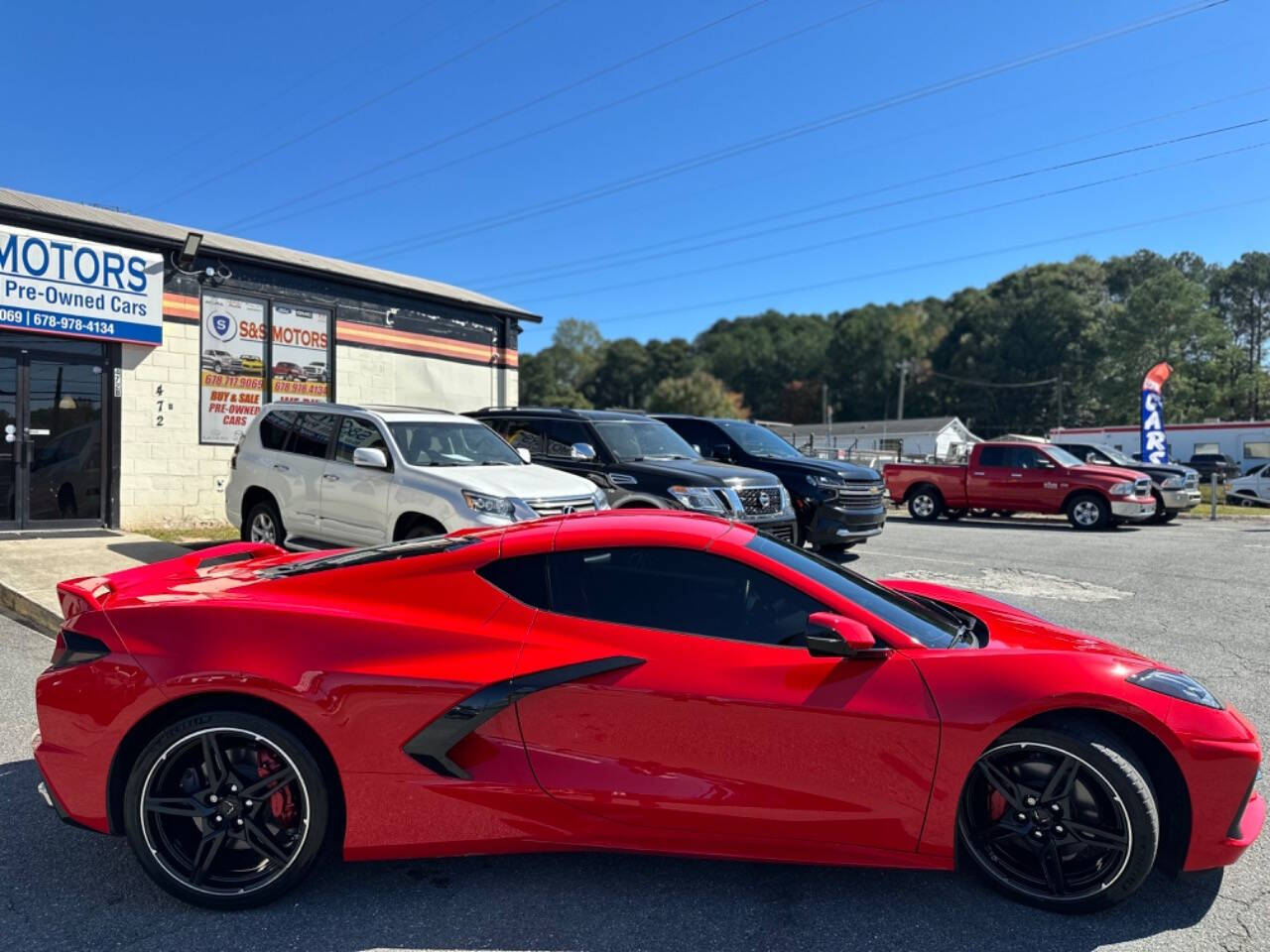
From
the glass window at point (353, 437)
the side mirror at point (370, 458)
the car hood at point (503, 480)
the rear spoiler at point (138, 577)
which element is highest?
the glass window at point (353, 437)

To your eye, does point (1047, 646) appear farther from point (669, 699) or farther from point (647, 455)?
point (647, 455)

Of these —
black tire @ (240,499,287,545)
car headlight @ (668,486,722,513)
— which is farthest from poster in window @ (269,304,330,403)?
car headlight @ (668,486,722,513)

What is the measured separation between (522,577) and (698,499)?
601cm

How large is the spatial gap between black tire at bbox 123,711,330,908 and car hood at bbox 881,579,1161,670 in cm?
248

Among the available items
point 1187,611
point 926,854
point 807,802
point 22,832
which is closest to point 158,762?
point 22,832

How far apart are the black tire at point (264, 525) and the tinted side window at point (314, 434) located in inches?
29.3

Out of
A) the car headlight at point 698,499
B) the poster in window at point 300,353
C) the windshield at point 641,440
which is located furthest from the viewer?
the poster in window at point 300,353

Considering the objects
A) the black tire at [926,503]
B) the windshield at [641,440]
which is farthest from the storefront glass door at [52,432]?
the black tire at [926,503]

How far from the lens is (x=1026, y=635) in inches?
129

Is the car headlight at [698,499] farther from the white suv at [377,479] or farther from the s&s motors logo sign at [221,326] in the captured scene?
the s&s motors logo sign at [221,326]

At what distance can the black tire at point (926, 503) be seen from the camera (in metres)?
18.6

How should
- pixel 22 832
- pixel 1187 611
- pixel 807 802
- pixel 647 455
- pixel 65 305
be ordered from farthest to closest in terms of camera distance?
pixel 65 305 < pixel 647 455 < pixel 1187 611 < pixel 22 832 < pixel 807 802

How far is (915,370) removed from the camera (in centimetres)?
8656

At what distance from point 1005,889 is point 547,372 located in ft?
324
